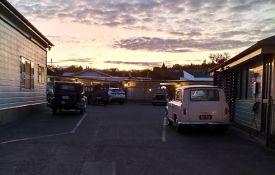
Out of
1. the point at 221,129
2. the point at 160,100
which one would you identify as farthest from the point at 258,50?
the point at 160,100

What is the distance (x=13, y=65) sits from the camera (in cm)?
2231

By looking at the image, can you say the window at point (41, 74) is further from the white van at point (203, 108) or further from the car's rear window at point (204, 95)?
the car's rear window at point (204, 95)

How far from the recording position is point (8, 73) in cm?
2112

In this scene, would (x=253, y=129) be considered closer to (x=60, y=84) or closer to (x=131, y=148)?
(x=131, y=148)

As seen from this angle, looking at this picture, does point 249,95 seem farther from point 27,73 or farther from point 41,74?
point 41,74

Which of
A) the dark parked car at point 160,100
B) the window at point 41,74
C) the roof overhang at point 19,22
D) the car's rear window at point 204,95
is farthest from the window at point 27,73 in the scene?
the dark parked car at point 160,100

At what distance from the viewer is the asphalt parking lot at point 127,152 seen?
33.8 feet

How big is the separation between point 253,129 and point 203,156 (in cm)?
579

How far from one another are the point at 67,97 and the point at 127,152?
1580 centimetres

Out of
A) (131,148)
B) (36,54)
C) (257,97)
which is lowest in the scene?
(131,148)

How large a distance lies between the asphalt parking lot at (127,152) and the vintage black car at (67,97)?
9078 millimetres

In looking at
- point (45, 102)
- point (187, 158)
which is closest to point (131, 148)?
point (187, 158)

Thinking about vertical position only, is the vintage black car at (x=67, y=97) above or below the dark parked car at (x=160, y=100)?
above

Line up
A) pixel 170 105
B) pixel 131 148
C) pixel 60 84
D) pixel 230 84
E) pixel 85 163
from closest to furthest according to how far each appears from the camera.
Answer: pixel 85 163
pixel 131 148
pixel 170 105
pixel 230 84
pixel 60 84
